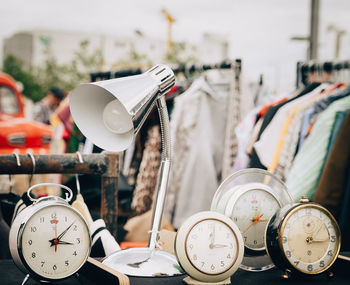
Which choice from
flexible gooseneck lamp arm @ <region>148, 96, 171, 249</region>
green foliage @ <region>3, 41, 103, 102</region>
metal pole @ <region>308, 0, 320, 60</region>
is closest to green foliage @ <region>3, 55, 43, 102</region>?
green foliage @ <region>3, 41, 103, 102</region>

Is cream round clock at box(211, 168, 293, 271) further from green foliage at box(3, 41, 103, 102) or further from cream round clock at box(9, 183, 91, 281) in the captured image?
green foliage at box(3, 41, 103, 102)

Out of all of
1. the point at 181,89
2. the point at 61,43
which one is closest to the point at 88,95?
the point at 181,89

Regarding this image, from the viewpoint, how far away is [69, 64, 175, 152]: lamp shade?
140cm

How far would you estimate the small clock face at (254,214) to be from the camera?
4.90ft

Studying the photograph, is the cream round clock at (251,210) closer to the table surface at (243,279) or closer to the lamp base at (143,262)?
the table surface at (243,279)

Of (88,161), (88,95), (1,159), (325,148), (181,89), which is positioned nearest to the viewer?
(88,95)

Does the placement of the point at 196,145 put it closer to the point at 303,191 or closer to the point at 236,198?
the point at 303,191

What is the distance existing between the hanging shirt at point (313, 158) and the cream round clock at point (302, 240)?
0.73m

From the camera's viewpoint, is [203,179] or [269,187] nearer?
[269,187]

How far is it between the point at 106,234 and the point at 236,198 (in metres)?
0.46

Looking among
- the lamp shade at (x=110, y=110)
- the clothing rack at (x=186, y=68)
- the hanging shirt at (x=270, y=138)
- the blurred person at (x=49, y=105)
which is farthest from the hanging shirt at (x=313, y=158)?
the blurred person at (x=49, y=105)

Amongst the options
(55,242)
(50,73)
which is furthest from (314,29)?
(50,73)

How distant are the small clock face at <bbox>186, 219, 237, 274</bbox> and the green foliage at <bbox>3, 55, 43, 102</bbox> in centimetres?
2500

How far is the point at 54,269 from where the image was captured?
4.15ft
